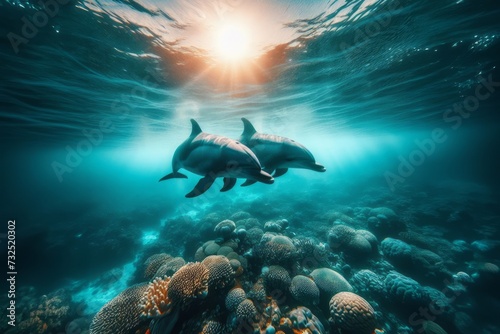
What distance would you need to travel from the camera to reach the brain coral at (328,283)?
521cm

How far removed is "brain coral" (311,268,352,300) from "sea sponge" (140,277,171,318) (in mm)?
4073

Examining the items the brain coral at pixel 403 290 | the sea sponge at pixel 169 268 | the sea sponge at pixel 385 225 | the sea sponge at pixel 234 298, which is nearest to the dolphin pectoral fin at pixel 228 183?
the sea sponge at pixel 234 298

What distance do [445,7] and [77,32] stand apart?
43.3 feet

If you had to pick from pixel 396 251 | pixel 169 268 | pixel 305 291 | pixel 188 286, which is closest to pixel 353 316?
pixel 305 291

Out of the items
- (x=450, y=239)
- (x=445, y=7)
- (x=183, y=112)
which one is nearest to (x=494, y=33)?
(x=445, y=7)

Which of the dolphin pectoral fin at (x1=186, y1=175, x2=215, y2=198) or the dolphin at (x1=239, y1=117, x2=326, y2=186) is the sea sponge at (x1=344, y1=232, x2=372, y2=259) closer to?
the dolphin at (x1=239, y1=117, x2=326, y2=186)

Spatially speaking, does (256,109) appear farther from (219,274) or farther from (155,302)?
(155,302)

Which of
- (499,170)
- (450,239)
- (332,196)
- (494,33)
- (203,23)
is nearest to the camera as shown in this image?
(203,23)

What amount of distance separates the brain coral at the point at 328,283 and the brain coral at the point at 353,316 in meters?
0.70

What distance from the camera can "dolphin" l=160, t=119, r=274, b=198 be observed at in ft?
9.75

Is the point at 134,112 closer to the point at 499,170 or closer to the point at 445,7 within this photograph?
the point at 445,7

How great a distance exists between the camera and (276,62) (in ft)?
32.1

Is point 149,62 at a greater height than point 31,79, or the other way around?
point 149,62

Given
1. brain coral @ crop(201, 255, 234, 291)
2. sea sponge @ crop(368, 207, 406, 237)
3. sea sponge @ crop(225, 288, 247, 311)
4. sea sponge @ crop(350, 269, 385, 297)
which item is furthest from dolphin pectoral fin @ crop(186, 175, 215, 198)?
sea sponge @ crop(368, 207, 406, 237)
